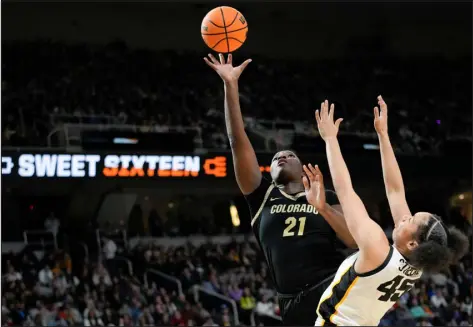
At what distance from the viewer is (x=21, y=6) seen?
21.8m

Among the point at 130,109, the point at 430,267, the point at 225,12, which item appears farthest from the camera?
the point at 130,109

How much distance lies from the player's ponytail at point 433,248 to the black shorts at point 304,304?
138 cm

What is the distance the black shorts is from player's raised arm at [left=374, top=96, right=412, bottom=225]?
74 centimetres

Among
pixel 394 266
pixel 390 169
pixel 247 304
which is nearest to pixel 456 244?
pixel 394 266

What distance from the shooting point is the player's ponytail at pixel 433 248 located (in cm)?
421

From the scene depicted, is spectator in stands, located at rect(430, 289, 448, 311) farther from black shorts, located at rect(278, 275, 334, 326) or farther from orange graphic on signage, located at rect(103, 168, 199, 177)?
black shorts, located at rect(278, 275, 334, 326)

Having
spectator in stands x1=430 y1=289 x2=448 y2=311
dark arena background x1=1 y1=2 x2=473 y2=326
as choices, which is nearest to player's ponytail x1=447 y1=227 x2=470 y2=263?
dark arena background x1=1 y1=2 x2=473 y2=326

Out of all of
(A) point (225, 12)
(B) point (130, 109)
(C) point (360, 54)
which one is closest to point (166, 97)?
(B) point (130, 109)

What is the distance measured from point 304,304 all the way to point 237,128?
4.08 feet

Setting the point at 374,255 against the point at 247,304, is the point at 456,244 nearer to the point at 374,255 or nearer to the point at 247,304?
the point at 374,255

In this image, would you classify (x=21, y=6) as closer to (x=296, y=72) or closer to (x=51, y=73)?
(x=51, y=73)

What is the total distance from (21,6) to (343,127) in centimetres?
867

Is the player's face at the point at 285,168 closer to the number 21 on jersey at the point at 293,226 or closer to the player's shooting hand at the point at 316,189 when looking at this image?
the number 21 on jersey at the point at 293,226

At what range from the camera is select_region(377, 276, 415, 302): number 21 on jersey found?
4381mm
